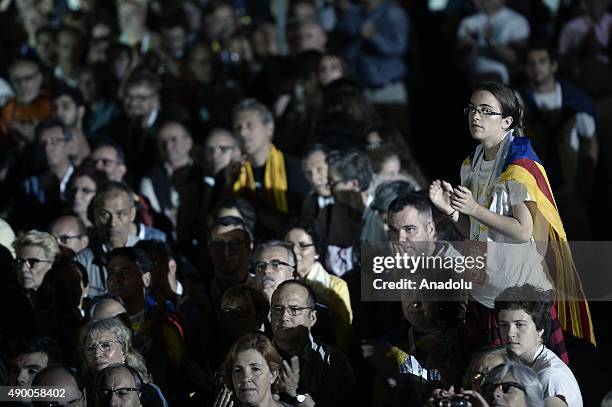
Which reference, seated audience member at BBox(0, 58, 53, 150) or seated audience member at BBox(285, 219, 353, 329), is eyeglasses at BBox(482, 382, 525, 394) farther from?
seated audience member at BBox(0, 58, 53, 150)

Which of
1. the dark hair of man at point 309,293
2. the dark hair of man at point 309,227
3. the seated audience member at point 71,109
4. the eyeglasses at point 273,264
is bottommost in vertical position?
the dark hair of man at point 309,293

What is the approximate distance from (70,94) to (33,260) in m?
3.06

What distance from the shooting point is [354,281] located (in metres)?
7.43

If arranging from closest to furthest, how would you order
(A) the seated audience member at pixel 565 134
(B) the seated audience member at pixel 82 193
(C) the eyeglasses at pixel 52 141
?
(B) the seated audience member at pixel 82 193 → (A) the seated audience member at pixel 565 134 → (C) the eyeglasses at pixel 52 141

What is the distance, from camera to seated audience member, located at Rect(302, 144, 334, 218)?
8172 mm

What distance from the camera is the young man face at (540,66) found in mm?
9281

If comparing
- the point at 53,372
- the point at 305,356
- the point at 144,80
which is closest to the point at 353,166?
the point at 305,356

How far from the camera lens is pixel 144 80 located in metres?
10.3

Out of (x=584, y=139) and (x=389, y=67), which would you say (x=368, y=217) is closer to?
(x=584, y=139)

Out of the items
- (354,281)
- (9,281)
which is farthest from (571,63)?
(9,281)

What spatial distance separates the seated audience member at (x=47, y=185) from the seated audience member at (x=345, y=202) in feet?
7.51

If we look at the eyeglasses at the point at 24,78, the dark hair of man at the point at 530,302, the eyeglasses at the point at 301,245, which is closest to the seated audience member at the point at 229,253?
the eyeglasses at the point at 301,245

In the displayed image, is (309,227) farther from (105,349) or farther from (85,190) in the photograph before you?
(85,190)

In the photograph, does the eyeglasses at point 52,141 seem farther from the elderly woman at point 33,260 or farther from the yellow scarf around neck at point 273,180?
the elderly woman at point 33,260
